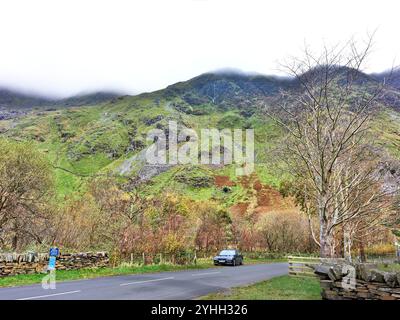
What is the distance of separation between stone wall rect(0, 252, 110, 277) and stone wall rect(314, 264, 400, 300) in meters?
13.5

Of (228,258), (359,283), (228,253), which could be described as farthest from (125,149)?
(359,283)

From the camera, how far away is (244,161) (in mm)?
109125

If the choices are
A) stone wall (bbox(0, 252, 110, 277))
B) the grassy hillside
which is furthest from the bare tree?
the grassy hillside

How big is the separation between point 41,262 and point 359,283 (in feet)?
48.6

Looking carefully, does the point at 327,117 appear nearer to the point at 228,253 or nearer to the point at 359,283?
the point at 359,283

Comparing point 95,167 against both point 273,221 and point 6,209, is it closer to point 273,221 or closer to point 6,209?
point 273,221

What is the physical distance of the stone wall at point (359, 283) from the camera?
816cm

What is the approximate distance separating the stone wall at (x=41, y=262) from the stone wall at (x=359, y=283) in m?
13.5

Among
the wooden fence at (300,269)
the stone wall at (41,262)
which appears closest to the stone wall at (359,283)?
the wooden fence at (300,269)

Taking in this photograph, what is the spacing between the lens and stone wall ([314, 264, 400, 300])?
8.16 m

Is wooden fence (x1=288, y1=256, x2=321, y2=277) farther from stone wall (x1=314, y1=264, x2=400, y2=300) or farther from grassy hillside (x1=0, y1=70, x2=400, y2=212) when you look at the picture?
grassy hillside (x1=0, y1=70, x2=400, y2=212)

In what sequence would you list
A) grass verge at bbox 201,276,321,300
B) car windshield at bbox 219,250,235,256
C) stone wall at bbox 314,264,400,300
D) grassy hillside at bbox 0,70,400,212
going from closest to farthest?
stone wall at bbox 314,264,400,300, grass verge at bbox 201,276,321,300, car windshield at bbox 219,250,235,256, grassy hillside at bbox 0,70,400,212
